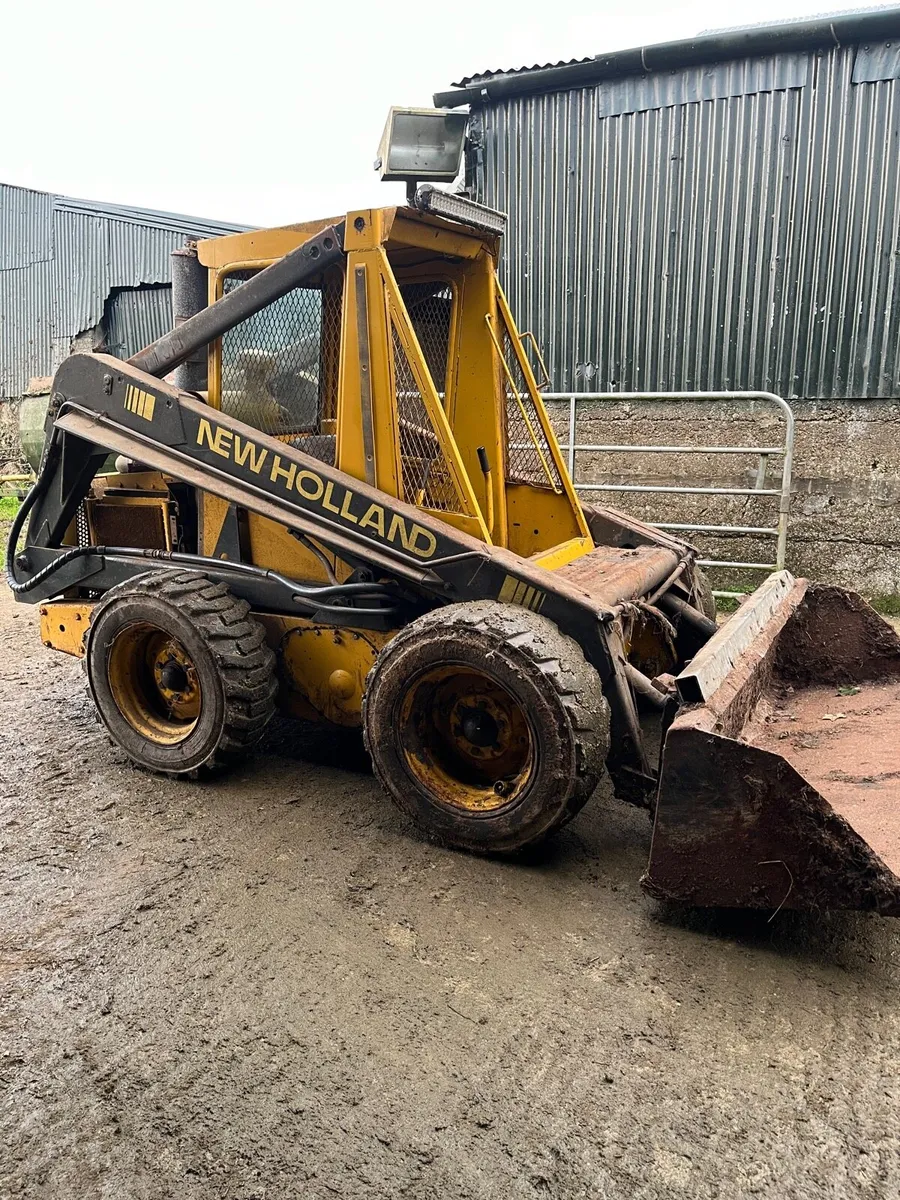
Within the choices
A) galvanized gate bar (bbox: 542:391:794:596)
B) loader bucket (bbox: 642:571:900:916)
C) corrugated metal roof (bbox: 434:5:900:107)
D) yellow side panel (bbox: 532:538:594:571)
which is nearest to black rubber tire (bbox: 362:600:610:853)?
loader bucket (bbox: 642:571:900:916)

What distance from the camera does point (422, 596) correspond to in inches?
155

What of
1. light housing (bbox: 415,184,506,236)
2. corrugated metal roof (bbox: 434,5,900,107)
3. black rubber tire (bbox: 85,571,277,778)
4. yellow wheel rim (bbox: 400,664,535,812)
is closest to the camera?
yellow wheel rim (bbox: 400,664,535,812)

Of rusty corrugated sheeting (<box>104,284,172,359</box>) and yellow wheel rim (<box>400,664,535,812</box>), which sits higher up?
rusty corrugated sheeting (<box>104,284,172,359</box>)

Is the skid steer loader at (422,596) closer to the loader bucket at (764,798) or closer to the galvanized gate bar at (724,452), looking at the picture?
the loader bucket at (764,798)

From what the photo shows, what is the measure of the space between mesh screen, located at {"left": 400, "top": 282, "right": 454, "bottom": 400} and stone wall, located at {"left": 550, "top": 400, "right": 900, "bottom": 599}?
176 inches

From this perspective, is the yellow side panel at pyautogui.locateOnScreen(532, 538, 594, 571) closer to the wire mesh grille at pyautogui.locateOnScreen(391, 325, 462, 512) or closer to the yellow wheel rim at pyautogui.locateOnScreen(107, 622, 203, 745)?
the wire mesh grille at pyautogui.locateOnScreen(391, 325, 462, 512)

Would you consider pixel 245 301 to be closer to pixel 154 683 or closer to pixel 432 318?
pixel 432 318

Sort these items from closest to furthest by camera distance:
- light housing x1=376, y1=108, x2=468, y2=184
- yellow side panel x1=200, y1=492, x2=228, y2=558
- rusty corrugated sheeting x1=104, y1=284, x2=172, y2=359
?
light housing x1=376, y1=108, x2=468, y2=184, yellow side panel x1=200, y1=492, x2=228, y2=558, rusty corrugated sheeting x1=104, y1=284, x2=172, y2=359

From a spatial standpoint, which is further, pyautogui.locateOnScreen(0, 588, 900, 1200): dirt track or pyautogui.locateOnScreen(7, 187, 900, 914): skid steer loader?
pyautogui.locateOnScreen(7, 187, 900, 914): skid steer loader

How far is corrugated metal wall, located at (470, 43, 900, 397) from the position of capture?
26.0ft

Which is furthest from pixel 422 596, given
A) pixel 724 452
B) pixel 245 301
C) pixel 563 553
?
pixel 724 452

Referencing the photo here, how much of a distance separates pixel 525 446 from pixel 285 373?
1.29 metres

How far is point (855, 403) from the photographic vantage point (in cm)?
812

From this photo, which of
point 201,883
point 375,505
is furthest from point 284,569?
point 201,883
